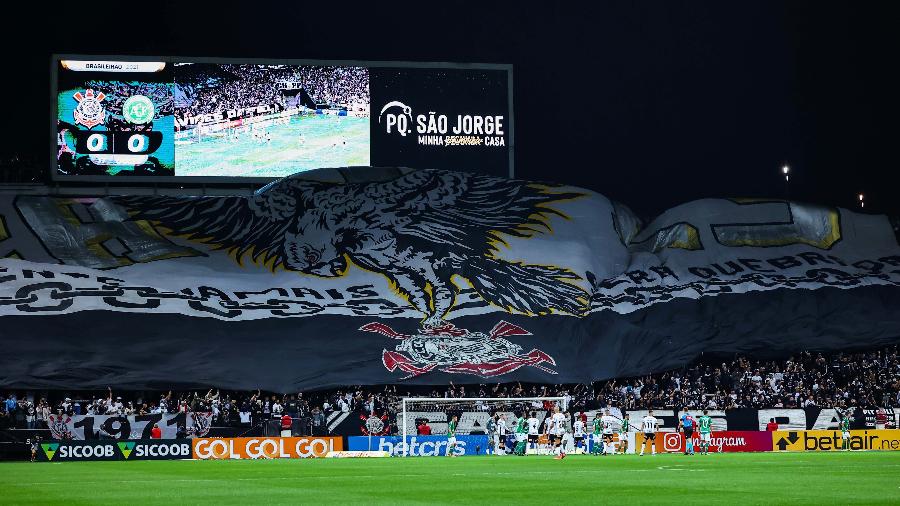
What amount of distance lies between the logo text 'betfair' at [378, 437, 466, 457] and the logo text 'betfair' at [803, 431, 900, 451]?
39.6 ft

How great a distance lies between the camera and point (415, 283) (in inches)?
2221

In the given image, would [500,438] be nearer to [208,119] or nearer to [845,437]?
[845,437]

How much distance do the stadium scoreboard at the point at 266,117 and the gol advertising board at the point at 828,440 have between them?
23521 millimetres

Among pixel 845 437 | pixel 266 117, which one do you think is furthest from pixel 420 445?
pixel 266 117

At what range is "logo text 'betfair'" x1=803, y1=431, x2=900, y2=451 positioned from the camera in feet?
146

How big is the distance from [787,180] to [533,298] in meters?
18.5

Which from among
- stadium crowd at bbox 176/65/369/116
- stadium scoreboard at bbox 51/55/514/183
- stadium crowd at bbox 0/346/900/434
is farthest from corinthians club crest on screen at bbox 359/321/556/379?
stadium crowd at bbox 176/65/369/116

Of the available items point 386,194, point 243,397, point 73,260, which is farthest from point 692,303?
point 73,260

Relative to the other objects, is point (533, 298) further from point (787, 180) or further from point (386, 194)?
point (787, 180)

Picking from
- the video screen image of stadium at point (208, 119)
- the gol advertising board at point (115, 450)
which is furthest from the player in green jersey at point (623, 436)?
the video screen image of stadium at point (208, 119)

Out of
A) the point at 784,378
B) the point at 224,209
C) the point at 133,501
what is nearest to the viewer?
the point at 133,501

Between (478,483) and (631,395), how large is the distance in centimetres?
2983

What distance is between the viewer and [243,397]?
51.2 metres

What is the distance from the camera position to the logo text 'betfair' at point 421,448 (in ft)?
143
